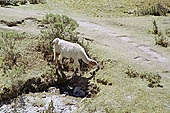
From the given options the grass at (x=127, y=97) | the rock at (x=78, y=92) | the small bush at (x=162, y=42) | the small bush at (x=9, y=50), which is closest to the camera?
the grass at (x=127, y=97)

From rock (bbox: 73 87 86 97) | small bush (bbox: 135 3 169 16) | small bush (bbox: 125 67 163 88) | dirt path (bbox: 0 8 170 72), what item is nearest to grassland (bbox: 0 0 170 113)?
dirt path (bbox: 0 8 170 72)

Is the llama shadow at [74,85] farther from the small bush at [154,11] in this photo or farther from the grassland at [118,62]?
the small bush at [154,11]

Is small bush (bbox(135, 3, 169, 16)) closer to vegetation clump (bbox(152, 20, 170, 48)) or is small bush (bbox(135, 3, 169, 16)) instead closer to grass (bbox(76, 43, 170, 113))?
vegetation clump (bbox(152, 20, 170, 48))

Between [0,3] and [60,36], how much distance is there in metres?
9.68

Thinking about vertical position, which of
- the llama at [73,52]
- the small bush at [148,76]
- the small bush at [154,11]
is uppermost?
the small bush at [154,11]

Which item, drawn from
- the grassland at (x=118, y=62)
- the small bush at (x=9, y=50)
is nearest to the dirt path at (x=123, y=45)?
the grassland at (x=118, y=62)

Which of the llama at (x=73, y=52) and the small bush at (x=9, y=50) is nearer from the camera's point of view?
the llama at (x=73, y=52)

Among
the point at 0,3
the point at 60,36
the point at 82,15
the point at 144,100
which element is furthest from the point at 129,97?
the point at 0,3

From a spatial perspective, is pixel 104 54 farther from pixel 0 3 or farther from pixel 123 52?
pixel 0 3

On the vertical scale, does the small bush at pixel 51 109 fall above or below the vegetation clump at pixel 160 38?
below

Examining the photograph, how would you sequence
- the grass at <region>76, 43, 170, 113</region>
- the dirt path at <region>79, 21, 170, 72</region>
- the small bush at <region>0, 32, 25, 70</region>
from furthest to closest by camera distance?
the dirt path at <region>79, 21, 170, 72</region> < the small bush at <region>0, 32, 25, 70</region> < the grass at <region>76, 43, 170, 113</region>

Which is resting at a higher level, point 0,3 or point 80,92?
point 0,3

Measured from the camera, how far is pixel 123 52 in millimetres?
11461

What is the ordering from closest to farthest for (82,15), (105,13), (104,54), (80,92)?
(80,92)
(104,54)
(82,15)
(105,13)
